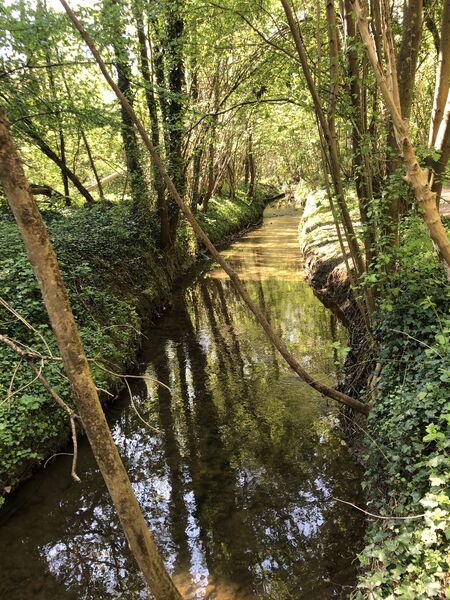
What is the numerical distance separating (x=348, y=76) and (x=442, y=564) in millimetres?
5128

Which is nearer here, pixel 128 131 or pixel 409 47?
pixel 409 47

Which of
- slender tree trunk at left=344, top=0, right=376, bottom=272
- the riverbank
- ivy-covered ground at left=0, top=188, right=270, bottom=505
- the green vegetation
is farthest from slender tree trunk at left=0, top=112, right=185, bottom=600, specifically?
slender tree trunk at left=344, top=0, right=376, bottom=272

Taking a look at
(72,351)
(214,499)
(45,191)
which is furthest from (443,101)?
(45,191)

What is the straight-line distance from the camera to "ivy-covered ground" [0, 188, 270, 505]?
5.60 m

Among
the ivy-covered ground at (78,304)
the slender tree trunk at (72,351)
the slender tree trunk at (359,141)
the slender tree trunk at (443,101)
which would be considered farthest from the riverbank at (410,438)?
the ivy-covered ground at (78,304)

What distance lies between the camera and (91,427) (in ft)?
8.77

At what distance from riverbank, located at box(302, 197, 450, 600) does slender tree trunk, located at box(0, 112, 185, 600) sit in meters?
1.63

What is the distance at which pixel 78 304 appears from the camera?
844cm

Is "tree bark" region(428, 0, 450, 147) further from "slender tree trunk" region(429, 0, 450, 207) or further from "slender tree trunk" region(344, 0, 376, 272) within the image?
"slender tree trunk" region(344, 0, 376, 272)

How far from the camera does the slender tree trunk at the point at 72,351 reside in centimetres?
229

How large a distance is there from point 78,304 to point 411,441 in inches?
267

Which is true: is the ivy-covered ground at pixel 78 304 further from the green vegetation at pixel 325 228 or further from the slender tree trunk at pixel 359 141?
the slender tree trunk at pixel 359 141

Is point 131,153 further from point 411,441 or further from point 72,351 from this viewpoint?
point 411,441

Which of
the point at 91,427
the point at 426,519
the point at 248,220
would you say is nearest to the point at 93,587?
the point at 91,427
